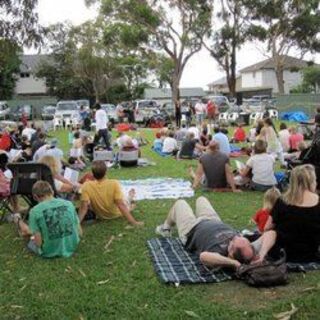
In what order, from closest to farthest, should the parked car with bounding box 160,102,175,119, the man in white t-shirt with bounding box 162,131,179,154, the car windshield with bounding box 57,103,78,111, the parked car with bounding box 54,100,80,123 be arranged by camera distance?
the man in white t-shirt with bounding box 162,131,179,154 → the parked car with bounding box 54,100,80,123 → the parked car with bounding box 160,102,175,119 → the car windshield with bounding box 57,103,78,111

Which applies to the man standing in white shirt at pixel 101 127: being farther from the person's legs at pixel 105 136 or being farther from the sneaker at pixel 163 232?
the sneaker at pixel 163 232

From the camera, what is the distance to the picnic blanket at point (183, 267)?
580 centimetres

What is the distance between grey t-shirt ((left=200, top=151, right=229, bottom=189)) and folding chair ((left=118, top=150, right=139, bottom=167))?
4.60 meters

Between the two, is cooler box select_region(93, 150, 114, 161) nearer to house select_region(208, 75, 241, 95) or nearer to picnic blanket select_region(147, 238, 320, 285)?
picnic blanket select_region(147, 238, 320, 285)

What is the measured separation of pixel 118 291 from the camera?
219 inches

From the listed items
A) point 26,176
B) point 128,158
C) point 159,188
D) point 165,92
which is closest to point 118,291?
point 26,176

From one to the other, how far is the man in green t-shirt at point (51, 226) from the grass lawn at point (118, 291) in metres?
0.15

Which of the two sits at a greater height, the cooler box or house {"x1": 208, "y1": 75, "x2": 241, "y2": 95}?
house {"x1": 208, "y1": 75, "x2": 241, "y2": 95}

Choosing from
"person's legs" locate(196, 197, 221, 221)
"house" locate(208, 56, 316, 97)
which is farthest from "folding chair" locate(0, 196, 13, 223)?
"house" locate(208, 56, 316, 97)

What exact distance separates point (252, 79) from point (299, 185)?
85.0 meters

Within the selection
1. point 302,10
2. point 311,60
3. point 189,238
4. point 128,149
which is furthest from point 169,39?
point 189,238

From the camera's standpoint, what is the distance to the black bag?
18.1 feet

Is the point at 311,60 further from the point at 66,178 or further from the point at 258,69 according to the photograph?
the point at 66,178

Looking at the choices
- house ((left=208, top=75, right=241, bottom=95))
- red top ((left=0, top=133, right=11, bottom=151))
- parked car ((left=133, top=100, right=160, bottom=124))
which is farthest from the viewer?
house ((left=208, top=75, right=241, bottom=95))
